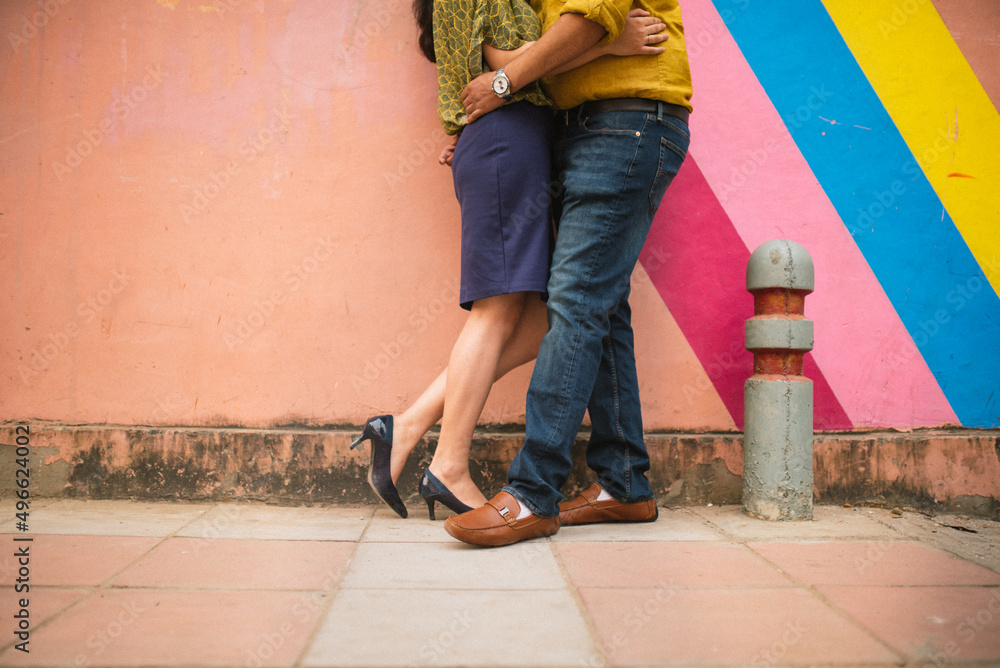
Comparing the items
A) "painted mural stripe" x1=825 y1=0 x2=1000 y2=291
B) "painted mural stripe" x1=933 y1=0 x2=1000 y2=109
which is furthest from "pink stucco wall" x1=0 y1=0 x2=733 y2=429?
"painted mural stripe" x1=933 y1=0 x2=1000 y2=109

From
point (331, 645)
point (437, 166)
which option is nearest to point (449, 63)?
point (437, 166)

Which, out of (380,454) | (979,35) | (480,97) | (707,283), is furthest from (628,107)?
(979,35)

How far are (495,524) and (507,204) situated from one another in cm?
84

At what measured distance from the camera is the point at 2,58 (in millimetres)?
2123

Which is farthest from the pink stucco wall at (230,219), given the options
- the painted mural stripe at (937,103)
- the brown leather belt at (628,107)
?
the painted mural stripe at (937,103)

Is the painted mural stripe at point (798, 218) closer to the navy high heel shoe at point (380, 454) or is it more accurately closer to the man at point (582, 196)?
the man at point (582, 196)

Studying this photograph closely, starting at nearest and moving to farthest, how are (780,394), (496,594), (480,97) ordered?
(496,594), (480,97), (780,394)

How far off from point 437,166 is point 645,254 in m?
0.78

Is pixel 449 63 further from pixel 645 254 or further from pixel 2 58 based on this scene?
pixel 2 58

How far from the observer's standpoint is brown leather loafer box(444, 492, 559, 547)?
154 centimetres

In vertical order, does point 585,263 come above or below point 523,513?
above

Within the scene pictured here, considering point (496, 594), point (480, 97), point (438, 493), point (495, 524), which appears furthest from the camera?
Answer: point (438, 493)

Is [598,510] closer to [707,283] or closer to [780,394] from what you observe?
[780,394]

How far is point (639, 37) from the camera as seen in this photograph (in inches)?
63.1
